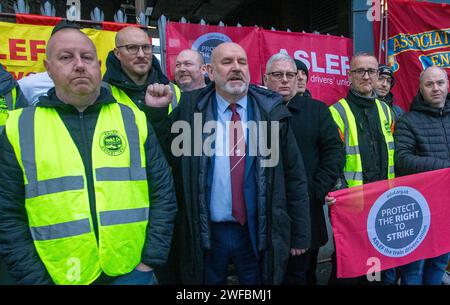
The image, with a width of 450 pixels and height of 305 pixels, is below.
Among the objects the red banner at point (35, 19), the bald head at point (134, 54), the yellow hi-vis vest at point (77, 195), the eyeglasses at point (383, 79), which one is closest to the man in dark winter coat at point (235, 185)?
the yellow hi-vis vest at point (77, 195)

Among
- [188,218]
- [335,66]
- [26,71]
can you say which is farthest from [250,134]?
[335,66]

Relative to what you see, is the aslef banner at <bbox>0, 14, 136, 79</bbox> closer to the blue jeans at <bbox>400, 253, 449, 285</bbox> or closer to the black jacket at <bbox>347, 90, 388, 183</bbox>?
the black jacket at <bbox>347, 90, 388, 183</bbox>

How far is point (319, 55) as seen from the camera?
6.05m

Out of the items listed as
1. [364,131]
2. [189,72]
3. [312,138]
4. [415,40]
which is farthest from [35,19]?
[415,40]

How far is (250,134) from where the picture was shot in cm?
238

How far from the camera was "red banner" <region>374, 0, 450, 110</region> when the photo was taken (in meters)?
6.10

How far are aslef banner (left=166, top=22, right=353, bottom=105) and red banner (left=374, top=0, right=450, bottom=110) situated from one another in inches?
28.5

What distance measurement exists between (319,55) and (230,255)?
448 cm

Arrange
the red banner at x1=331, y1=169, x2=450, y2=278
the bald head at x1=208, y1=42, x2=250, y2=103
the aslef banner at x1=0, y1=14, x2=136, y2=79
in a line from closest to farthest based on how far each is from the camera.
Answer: the bald head at x1=208, y1=42, x2=250, y2=103 → the red banner at x1=331, y1=169, x2=450, y2=278 → the aslef banner at x1=0, y1=14, x2=136, y2=79

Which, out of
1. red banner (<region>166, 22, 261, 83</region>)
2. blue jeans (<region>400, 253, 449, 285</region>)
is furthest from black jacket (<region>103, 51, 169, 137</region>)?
blue jeans (<region>400, 253, 449, 285</region>)

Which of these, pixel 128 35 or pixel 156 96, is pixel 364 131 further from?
pixel 128 35

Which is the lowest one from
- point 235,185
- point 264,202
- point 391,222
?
point 391,222
